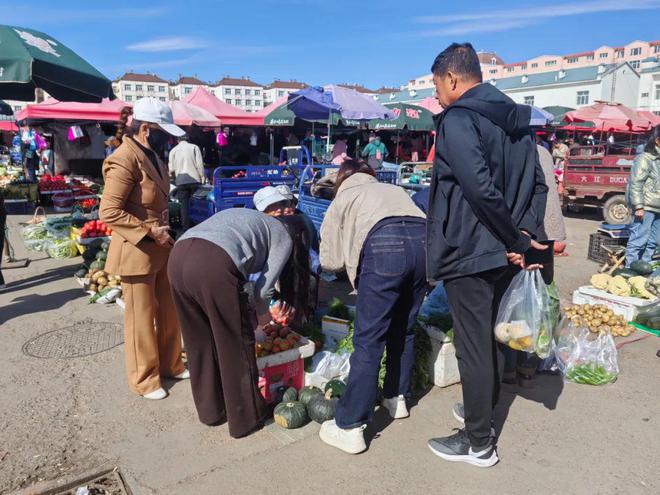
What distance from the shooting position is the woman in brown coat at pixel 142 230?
348 centimetres

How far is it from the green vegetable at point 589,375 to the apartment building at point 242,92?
114 m

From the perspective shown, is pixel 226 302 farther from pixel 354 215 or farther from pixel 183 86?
pixel 183 86

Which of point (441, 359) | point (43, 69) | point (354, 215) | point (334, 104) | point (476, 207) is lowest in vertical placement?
point (441, 359)

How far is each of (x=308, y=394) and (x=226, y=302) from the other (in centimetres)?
105

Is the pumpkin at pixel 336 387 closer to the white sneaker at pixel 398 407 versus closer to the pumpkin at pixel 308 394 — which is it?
the pumpkin at pixel 308 394

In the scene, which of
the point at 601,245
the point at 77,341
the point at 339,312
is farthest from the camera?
the point at 601,245

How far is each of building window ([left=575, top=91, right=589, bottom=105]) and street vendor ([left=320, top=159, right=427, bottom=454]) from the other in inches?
2349

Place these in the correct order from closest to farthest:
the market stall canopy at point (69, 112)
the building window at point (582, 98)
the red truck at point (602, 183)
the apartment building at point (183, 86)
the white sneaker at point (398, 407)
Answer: the white sneaker at point (398, 407) < the red truck at point (602, 183) < the market stall canopy at point (69, 112) < the building window at point (582, 98) < the apartment building at point (183, 86)

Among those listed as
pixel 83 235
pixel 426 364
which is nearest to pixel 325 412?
pixel 426 364

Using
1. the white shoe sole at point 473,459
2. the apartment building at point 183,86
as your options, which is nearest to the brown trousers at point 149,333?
the white shoe sole at point 473,459

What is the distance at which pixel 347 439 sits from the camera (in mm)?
3156

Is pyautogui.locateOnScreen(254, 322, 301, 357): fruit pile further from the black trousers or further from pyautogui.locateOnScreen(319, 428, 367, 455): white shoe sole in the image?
the black trousers

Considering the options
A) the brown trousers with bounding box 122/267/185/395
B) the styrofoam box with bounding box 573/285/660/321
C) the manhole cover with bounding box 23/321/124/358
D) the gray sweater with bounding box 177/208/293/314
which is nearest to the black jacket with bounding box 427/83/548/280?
the gray sweater with bounding box 177/208/293/314

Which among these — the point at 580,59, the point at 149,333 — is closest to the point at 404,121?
the point at 149,333
